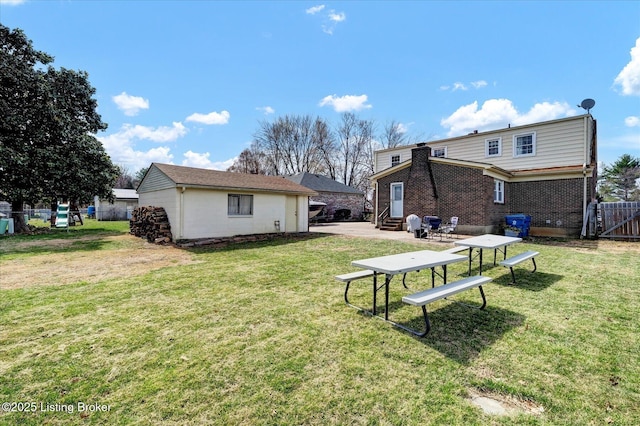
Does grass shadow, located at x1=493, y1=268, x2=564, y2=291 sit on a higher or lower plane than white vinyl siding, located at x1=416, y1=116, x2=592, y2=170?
lower

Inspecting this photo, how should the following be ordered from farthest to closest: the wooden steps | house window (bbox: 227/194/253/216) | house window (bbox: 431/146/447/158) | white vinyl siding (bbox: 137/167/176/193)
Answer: house window (bbox: 431/146/447/158) < the wooden steps < house window (bbox: 227/194/253/216) < white vinyl siding (bbox: 137/167/176/193)

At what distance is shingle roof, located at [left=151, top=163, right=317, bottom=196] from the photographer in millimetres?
11872

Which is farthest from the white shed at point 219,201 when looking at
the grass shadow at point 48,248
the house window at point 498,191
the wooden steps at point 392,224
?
the house window at point 498,191

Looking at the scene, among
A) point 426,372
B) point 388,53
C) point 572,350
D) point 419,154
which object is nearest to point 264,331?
point 426,372

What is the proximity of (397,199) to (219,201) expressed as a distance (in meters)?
10.6

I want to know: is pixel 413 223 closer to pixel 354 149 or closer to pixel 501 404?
pixel 501 404

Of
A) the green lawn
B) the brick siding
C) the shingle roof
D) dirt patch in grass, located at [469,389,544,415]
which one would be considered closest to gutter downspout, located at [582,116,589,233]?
the brick siding

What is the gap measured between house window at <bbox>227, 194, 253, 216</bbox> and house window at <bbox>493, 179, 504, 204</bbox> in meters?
12.4

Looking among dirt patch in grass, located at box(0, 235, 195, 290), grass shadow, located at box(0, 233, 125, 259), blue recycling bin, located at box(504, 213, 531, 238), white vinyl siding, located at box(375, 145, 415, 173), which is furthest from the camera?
white vinyl siding, located at box(375, 145, 415, 173)

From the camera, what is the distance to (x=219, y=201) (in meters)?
12.6

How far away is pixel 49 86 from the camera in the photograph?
624 inches

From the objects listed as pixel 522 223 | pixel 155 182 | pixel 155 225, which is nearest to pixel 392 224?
pixel 522 223

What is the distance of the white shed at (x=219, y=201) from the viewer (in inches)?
461

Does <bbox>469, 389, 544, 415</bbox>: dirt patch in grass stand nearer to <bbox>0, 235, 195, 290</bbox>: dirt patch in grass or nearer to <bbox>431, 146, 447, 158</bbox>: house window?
<bbox>0, 235, 195, 290</bbox>: dirt patch in grass
